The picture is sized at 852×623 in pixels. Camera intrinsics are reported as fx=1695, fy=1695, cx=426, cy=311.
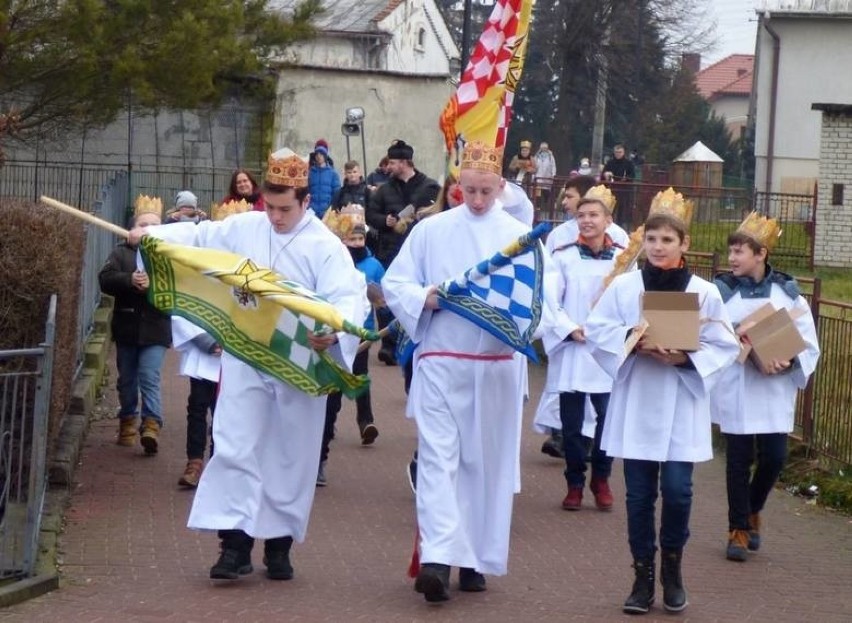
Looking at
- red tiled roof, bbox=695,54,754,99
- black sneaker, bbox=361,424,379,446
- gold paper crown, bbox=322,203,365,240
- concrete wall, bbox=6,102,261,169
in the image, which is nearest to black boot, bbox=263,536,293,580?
gold paper crown, bbox=322,203,365,240

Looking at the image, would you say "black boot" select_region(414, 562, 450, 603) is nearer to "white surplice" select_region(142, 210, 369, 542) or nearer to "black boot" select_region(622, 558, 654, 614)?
"white surplice" select_region(142, 210, 369, 542)

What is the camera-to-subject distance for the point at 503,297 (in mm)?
7773

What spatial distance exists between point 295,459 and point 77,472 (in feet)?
10.9

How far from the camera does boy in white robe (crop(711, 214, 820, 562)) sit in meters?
9.02

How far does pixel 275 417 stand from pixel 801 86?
39.6 meters

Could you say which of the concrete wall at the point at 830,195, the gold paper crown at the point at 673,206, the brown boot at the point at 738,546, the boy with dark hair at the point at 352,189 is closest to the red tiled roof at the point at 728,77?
the concrete wall at the point at 830,195

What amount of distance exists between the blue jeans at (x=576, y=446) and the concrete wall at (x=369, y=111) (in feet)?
67.9

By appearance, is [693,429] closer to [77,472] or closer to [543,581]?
[543,581]

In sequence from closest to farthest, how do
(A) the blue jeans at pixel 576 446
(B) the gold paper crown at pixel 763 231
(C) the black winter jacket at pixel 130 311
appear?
(B) the gold paper crown at pixel 763 231
(A) the blue jeans at pixel 576 446
(C) the black winter jacket at pixel 130 311

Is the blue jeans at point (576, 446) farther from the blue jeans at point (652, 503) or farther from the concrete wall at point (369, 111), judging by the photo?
the concrete wall at point (369, 111)

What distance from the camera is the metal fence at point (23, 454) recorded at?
770 centimetres

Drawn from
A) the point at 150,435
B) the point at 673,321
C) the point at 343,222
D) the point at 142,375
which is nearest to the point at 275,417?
the point at 673,321

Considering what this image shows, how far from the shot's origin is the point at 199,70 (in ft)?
74.7

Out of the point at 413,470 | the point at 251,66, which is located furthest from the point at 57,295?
the point at 251,66
